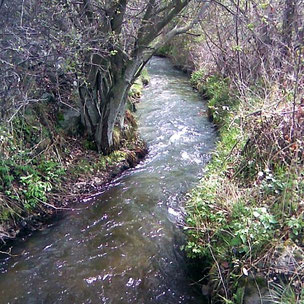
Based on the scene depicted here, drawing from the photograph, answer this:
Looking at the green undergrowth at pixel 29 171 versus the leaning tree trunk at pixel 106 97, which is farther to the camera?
the leaning tree trunk at pixel 106 97

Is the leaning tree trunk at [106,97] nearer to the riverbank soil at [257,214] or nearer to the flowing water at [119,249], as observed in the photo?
the flowing water at [119,249]

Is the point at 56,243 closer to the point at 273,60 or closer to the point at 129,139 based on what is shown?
the point at 129,139

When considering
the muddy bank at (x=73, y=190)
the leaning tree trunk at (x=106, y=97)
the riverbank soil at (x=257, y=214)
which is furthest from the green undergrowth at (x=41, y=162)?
the riverbank soil at (x=257, y=214)

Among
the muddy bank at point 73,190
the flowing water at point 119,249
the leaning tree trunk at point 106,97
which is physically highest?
the leaning tree trunk at point 106,97

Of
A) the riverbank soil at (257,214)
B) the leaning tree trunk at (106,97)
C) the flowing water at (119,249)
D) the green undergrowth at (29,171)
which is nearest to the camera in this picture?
the riverbank soil at (257,214)

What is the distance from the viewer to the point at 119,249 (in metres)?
4.49

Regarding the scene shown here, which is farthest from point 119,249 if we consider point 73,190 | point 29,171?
point 29,171

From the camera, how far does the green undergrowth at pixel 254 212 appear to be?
322 centimetres

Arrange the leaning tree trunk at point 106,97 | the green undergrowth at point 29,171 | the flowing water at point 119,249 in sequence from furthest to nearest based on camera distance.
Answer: the leaning tree trunk at point 106,97 → the green undergrowth at point 29,171 → the flowing water at point 119,249

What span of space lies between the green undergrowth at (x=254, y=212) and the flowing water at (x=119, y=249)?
497 mm

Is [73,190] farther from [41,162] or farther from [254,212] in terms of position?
[254,212]

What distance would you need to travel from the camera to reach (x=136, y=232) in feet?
15.9

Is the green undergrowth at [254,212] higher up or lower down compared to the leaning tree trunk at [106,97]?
lower down

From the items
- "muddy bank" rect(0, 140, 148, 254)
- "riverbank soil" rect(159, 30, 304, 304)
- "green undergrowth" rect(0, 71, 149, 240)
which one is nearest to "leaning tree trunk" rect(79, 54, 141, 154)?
"green undergrowth" rect(0, 71, 149, 240)
